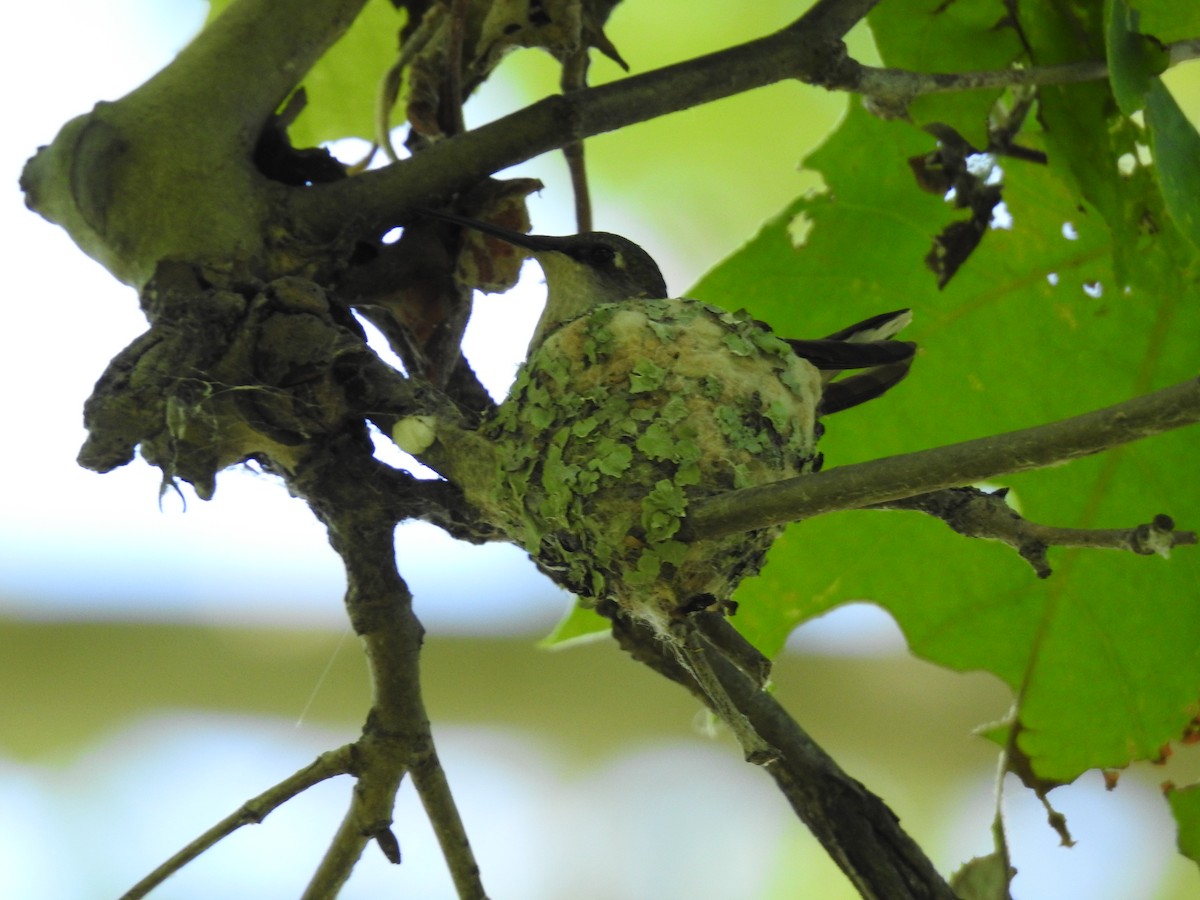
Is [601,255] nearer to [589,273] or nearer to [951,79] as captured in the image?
[589,273]

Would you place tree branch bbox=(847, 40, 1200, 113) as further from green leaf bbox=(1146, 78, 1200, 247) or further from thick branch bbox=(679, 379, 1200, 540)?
thick branch bbox=(679, 379, 1200, 540)

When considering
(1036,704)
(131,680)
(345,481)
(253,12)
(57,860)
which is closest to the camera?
(345,481)

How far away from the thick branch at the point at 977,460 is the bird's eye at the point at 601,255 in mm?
1296

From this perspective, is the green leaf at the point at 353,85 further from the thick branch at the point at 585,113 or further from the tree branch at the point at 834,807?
the tree branch at the point at 834,807

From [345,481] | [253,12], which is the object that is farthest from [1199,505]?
[253,12]

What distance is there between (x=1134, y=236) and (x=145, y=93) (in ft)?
4.57

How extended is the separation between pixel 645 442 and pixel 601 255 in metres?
0.85

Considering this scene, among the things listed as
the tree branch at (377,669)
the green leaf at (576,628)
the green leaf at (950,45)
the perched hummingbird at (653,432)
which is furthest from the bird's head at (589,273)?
the tree branch at (377,669)

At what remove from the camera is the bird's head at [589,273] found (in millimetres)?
2396

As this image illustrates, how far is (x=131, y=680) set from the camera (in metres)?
4.52

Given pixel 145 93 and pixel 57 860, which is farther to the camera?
pixel 57 860

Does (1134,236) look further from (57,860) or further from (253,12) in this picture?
(57,860)

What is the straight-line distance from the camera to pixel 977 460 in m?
1.08

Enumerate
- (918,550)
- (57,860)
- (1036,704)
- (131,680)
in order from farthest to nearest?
1. (131,680)
2. (57,860)
3. (918,550)
4. (1036,704)
